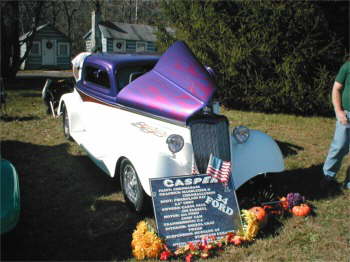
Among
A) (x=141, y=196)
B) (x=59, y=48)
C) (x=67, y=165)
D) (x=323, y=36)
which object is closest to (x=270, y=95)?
(x=323, y=36)

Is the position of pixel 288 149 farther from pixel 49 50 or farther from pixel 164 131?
pixel 49 50

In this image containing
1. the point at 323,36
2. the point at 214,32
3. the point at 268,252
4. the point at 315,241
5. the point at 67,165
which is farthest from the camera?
the point at 214,32

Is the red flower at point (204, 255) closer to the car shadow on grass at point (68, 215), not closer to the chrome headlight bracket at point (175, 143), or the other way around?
the car shadow on grass at point (68, 215)

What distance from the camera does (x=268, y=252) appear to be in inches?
135

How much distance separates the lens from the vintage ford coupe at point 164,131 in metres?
3.88

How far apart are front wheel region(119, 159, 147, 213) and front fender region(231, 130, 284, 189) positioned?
108 centimetres

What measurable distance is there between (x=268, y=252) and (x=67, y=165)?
3690mm

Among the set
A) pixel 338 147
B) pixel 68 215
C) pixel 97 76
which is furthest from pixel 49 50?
pixel 338 147

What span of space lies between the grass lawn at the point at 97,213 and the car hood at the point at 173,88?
1.27 meters

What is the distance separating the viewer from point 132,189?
165 inches

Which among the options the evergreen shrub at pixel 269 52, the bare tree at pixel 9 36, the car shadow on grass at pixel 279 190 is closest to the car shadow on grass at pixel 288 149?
the car shadow on grass at pixel 279 190

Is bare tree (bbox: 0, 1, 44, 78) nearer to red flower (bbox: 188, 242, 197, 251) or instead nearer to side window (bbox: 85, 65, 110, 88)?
side window (bbox: 85, 65, 110, 88)

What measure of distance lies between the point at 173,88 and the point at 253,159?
Answer: 4.34ft

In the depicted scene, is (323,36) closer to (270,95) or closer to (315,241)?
(270,95)
